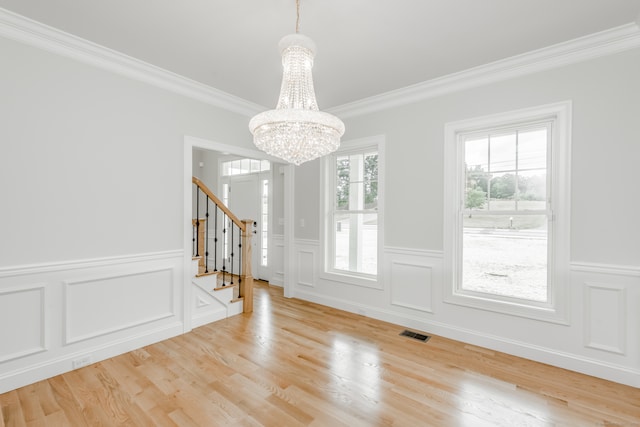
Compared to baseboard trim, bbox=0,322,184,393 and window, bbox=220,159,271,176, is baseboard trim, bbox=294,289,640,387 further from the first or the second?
window, bbox=220,159,271,176

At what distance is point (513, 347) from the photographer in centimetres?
286

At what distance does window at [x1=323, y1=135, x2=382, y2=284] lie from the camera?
3967 mm

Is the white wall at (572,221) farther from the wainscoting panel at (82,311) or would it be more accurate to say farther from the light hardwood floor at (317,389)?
the wainscoting panel at (82,311)

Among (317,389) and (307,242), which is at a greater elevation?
(307,242)

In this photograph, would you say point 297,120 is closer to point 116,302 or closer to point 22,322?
point 116,302

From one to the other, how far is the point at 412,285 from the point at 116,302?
3.09 meters

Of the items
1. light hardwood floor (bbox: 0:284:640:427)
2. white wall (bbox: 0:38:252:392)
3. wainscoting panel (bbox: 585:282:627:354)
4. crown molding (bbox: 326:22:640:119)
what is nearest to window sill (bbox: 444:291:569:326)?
wainscoting panel (bbox: 585:282:627:354)

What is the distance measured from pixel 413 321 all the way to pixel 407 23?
3.01 meters

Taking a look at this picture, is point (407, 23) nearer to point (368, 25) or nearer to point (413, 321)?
point (368, 25)

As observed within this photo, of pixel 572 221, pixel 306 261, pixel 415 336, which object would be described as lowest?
pixel 415 336

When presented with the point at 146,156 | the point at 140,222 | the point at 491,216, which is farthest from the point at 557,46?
the point at 140,222

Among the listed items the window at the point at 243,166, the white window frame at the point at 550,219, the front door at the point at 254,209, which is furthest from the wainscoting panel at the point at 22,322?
the window at the point at 243,166

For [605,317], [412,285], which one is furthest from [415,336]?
[605,317]

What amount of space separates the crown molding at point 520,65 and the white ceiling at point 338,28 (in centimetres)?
9
